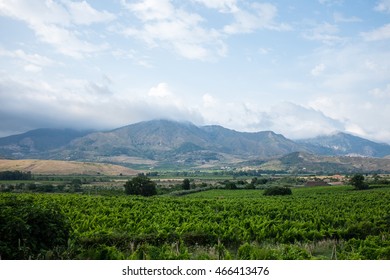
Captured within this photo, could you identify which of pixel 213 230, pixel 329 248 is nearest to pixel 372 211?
pixel 329 248

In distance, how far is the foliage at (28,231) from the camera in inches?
529

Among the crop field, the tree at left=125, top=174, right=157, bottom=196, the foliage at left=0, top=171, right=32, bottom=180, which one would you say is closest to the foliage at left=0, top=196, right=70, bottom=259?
the crop field

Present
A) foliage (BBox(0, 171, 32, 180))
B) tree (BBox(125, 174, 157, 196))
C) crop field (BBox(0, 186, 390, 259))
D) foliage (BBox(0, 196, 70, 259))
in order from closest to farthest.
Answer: foliage (BBox(0, 196, 70, 259)) → crop field (BBox(0, 186, 390, 259)) → tree (BBox(125, 174, 157, 196)) → foliage (BBox(0, 171, 32, 180))

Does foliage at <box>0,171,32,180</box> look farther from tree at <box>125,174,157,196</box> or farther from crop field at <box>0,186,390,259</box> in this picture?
crop field at <box>0,186,390,259</box>

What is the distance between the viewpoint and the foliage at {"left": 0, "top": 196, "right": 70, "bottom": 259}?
44.1ft

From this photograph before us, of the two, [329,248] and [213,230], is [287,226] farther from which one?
[213,230]

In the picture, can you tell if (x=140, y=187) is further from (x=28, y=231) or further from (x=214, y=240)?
(x=28, y=231)

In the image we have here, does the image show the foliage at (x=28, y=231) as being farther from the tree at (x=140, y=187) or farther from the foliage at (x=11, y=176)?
the foliage at (x=11, y=176)

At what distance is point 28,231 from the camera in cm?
1437

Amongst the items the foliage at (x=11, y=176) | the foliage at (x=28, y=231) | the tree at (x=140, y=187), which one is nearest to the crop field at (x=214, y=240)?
the foliage at (x=28, y=231)

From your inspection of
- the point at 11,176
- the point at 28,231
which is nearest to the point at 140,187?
the point at 28,231
